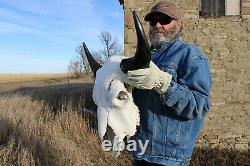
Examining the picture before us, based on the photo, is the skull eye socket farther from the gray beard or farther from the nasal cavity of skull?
the gray beard

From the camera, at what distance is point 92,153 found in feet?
21.8

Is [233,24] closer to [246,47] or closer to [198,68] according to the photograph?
[246,47]

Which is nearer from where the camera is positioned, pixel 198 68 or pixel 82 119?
pixel 198 68

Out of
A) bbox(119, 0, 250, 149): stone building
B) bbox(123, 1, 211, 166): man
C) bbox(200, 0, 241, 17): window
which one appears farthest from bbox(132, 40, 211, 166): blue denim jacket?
bbox(200, 0, 241, 17): window

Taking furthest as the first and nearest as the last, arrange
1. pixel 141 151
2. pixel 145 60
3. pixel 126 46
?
pixel 126 46 → pixel 141 151 → pixel 145 60

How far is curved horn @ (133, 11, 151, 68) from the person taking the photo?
1841mm

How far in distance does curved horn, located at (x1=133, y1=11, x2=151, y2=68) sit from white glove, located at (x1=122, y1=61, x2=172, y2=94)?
5cm

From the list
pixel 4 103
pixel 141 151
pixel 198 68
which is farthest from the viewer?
pixel 4 103

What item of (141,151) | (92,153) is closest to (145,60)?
(141,151)

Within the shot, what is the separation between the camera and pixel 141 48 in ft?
6.16

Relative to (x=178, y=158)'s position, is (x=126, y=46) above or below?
above

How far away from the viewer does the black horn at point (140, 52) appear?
1.84m

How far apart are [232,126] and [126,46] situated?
3185 millimetres

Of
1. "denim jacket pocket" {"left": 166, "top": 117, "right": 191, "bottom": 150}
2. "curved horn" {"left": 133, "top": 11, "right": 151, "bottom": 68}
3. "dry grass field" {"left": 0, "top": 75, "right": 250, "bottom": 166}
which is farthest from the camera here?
"dry grass field" {"left": 0, "top": 75, "right": 250, "bottom": 166}
